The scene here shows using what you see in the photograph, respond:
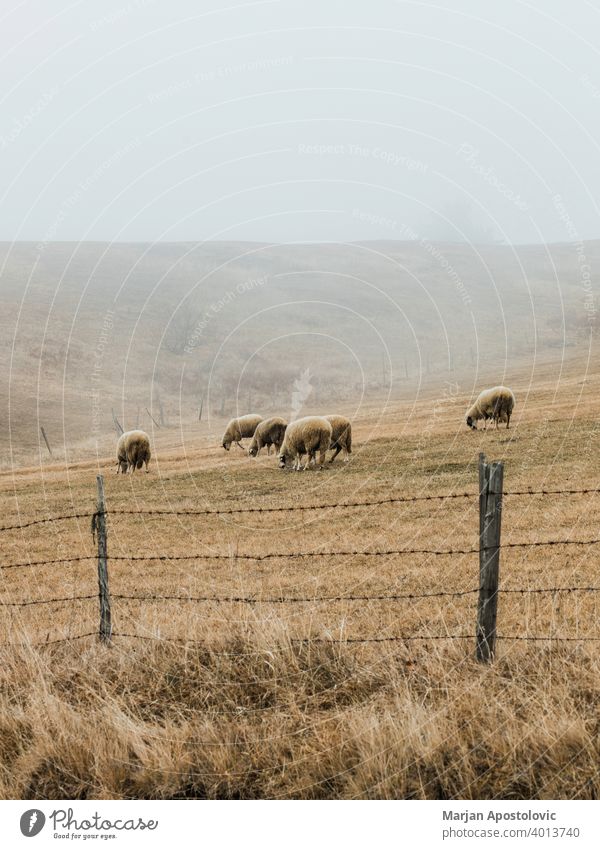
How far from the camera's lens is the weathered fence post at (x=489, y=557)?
580 cm

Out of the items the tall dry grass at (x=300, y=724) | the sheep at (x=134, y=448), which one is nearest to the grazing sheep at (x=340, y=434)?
the sheep at (x=134, y=448)

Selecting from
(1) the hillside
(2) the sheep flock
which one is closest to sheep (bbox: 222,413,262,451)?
(2) the sheep flock

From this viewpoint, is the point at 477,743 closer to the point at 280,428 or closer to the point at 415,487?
the point at 415,487

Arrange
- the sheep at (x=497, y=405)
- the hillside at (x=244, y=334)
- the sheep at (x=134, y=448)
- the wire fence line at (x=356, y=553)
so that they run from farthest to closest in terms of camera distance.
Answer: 1. the hillside at (x=244, y=334)
2. the sheep at (x=134, y=448)
3. the sheep at (x=497, y=405)
4. the wire fence line at (x=356, y=553)

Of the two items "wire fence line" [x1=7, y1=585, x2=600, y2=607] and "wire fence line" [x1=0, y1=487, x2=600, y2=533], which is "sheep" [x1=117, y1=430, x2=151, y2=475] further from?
"wire fence line" [x1=7, y1=585, x2=600, y2=607]

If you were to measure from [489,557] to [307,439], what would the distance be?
65.3 feet

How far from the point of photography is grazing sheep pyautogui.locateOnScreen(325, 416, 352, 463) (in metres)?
26.9

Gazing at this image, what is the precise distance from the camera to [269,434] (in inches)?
1227

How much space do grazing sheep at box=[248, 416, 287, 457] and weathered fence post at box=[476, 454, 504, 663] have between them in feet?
82.4

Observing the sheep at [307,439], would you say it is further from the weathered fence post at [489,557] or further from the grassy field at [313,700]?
the weathered fence post at [489,557]

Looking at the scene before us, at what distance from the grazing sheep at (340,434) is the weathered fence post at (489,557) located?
2071cm

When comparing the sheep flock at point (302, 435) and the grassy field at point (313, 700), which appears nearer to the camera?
the grassy field at point (313, 700)

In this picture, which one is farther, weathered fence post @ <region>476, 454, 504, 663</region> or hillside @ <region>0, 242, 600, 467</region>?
hillside @ <region>0, 242, 600, 467</region>

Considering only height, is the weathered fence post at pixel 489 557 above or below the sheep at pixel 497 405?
below
